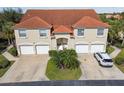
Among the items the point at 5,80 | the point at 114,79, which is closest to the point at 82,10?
the point at 114,79

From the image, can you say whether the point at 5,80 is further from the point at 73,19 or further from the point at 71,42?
the point at 73,19

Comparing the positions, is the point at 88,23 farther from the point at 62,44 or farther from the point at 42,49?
the point at 42,49

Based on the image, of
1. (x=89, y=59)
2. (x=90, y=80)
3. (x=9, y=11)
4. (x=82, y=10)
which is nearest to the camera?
(x=90, y=80)

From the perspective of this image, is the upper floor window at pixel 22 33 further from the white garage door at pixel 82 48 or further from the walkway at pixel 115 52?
the walkway at pixel 115 52

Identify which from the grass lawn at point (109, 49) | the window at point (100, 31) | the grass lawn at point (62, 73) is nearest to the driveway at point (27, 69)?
the grass lawn at point (62, 73)

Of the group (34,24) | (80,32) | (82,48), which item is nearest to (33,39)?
(34,24)
